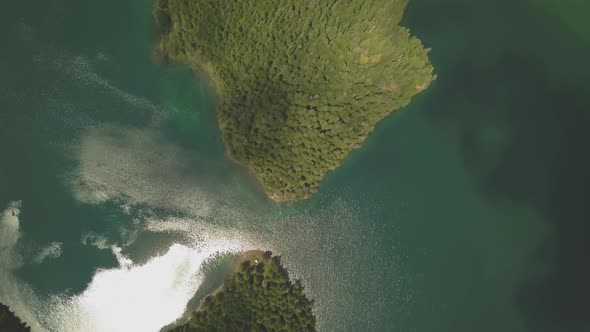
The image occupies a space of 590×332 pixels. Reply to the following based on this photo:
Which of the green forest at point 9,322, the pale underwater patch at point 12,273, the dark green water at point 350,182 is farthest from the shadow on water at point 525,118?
the green forest at point 9,322

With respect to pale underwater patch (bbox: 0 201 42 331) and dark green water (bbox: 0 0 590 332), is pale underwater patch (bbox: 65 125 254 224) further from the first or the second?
pale underwater patch (bbox: 0 201 42 331)

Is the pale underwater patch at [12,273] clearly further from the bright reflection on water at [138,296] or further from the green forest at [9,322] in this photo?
the bright reflection on water at [138,296]

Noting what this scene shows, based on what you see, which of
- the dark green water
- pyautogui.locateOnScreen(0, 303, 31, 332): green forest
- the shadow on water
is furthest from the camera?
the shadow on water

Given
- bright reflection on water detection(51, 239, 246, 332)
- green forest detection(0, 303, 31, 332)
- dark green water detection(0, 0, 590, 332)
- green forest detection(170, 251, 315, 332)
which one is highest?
dark green water detection(0, 0, 590, 332)

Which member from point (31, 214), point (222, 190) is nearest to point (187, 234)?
point (222, 190)

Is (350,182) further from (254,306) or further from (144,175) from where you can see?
(144,175)

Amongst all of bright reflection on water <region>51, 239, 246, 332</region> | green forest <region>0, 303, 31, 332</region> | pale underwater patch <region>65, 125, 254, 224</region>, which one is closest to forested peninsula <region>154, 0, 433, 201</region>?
pale underwater patch <region>65, 125, 254, 224</region>

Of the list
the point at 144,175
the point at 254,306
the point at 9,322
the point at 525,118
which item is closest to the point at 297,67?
the point at 144,175
